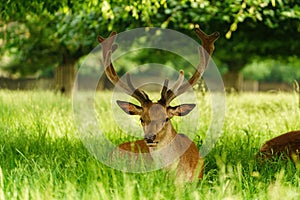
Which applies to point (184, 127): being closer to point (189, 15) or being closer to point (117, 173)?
point (117, 173)

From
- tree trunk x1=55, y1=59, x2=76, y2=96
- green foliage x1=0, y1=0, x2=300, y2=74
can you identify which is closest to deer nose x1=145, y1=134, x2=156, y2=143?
green foliage x1=0, y1=0, x2=300, y2=74

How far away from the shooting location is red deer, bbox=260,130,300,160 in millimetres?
5449

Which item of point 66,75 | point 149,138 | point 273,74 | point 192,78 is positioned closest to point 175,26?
point 66,75

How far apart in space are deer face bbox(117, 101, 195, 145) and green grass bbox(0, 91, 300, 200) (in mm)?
304

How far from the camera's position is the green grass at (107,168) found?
12.6 ft

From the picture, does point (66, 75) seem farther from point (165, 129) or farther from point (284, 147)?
point (165, 129)

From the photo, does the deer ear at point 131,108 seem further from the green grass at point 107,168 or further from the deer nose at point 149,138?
the green grass at point 107,168

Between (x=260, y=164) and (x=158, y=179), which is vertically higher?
(x=158, y=179)

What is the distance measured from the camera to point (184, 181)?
4480 mm

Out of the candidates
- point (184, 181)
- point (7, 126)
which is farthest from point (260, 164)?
point (7, 126)

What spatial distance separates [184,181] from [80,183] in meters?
0.84

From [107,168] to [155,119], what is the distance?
514 millimetres

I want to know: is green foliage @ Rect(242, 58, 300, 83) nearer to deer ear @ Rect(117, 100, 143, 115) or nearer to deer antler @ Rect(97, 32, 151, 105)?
deer antler @ Rect(97, 32, 151, 105)

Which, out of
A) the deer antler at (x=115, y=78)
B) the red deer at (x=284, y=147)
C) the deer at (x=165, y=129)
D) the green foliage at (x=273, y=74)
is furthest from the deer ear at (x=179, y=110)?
the green foliage at (x=273, y=74)
